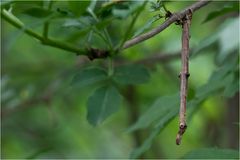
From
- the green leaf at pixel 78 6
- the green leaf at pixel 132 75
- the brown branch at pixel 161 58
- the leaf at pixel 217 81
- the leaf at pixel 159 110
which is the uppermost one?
the green leaf at pixel 78 6

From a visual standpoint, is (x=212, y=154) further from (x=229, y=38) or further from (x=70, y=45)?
(x=229, y=38)

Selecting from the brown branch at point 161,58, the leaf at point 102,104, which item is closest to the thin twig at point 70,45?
the leaf at point 102,104

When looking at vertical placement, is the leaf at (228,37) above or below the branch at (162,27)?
below

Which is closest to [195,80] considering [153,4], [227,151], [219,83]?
[219,83]

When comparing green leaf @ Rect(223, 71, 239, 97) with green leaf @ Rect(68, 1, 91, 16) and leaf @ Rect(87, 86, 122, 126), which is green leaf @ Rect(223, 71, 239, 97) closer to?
leaf @ Rect(87, 86, 122, 126)

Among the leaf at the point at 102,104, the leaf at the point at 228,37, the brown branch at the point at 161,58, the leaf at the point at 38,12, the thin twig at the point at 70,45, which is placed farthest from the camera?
the brown branch at the point at 161,58

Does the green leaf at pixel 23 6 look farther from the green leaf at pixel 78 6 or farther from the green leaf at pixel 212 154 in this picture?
the green leaf at pixel 212 154
